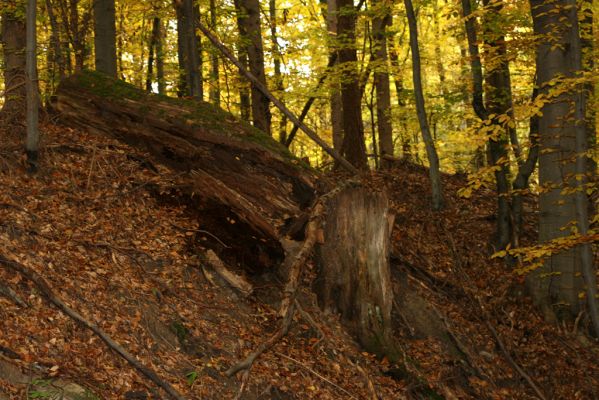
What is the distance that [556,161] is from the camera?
852 cm

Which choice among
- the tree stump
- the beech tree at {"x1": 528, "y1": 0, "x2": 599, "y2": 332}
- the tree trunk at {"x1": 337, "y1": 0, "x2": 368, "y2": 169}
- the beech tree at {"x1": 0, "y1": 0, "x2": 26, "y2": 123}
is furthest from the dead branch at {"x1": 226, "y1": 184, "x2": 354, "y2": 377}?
the tree trunk at {"x1": 337, "y1": 0, "x2": 368, "y2": 169}

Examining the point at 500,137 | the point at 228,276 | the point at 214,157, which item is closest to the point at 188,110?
the point at 214,157

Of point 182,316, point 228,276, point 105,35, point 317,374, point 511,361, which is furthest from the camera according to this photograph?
point 105,35

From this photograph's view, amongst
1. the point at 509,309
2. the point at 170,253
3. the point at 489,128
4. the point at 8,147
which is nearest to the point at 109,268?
the point at 170,253

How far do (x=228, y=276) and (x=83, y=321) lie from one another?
2.35m

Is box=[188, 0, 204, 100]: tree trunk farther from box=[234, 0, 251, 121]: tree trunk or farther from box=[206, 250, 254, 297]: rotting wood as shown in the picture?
box=[206, 250, 254, 297]: rotting wood

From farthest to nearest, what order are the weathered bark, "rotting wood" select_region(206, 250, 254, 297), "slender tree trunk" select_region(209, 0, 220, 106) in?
"slender tree trunk" select_region(209, 0, 220, 106), the weathered bark, "rotting wood" select_region(206, 250, 254, 297)

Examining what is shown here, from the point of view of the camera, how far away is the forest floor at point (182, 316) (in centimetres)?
548

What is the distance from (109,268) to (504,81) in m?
8.90

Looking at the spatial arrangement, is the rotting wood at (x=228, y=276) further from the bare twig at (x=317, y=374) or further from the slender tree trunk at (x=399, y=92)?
the slender tree trunk at (x=399, y=92)

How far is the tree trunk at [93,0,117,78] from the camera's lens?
34.4 feet

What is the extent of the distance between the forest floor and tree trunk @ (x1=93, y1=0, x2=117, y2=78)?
2.02 metres

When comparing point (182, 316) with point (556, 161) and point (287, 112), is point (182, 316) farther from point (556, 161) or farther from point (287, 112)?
point (556, 161)

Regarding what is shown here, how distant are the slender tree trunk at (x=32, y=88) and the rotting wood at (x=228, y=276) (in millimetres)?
2667
